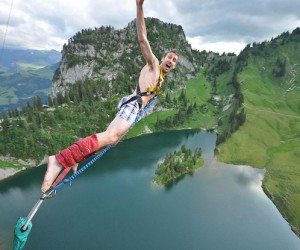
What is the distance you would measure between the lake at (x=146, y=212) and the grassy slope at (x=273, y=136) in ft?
16.7

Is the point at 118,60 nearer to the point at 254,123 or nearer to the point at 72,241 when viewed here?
the point at 254,123

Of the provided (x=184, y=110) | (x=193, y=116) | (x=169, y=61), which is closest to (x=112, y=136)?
(x=169, y=61)

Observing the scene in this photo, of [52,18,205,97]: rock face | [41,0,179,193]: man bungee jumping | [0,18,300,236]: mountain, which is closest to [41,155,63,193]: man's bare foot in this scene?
[41,0,179,193]: man bungee jumping

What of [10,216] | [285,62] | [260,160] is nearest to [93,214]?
[10,216]

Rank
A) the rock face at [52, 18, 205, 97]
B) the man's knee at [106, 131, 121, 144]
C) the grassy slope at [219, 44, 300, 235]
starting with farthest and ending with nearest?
the rock face at [52, 18, 205, 97] < the grassy slope at [219, 44, 300, 235] < the man's knee at [106, 131, 121, 144]

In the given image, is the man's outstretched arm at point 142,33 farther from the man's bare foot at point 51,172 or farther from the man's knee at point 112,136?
the man's bare foot at point 51,172

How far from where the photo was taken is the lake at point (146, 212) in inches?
2010

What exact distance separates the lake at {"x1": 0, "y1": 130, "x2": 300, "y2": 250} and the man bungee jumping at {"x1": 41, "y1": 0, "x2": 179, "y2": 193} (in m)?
47.1

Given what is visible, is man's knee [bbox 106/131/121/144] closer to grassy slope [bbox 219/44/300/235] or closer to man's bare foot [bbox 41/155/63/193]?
man's bare foot [bbox 41/155/63/193]

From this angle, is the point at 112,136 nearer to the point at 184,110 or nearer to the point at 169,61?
the point at 169,61

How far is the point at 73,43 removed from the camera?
7411 inches

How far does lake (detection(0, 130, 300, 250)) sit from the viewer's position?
51062 mm

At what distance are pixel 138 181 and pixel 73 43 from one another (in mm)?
142963

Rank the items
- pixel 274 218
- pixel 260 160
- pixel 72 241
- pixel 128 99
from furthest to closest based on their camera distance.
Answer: pixel 260 160, pixel 274 218, pixel 72 241, pixel 128 99
